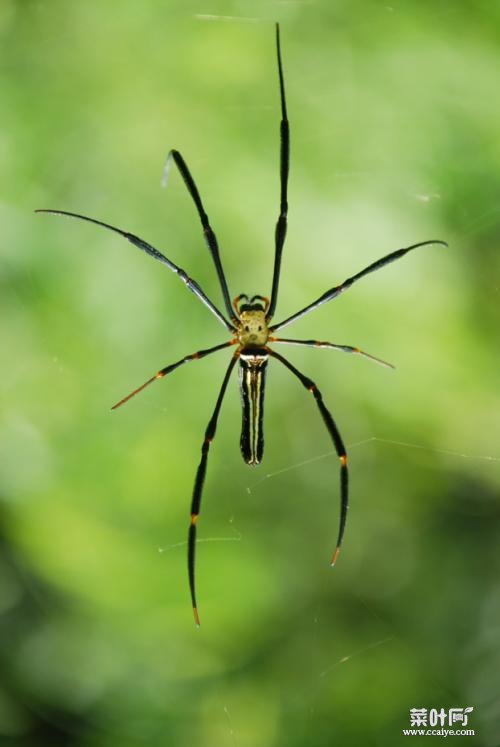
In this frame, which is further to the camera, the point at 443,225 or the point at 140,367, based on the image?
the point at 140,367

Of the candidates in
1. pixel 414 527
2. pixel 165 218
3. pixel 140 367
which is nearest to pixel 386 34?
pixel 165 218

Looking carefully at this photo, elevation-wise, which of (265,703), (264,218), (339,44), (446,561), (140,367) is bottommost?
(265,703)

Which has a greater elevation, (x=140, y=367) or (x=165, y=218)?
(x=165, y=218)

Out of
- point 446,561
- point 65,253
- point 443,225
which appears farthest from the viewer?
point 446,561

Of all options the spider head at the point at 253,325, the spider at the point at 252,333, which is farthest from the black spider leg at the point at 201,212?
the spider head at the point at 253,325

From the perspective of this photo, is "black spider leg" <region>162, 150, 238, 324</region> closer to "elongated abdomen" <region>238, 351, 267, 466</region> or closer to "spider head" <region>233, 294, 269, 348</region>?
"spider head" <region>233, 294, 269, 348</region>

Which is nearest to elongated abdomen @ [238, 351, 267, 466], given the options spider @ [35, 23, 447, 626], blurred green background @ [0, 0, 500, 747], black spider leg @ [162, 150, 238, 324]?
spider @ [35, 23, 447, 626]

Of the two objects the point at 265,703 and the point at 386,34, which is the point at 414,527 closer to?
the point at 265,703

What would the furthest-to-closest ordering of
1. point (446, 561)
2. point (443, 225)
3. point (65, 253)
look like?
point (446, 561) → point (65, 253) → point (443, 225)

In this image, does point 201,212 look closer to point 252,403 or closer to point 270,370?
point 252,403
